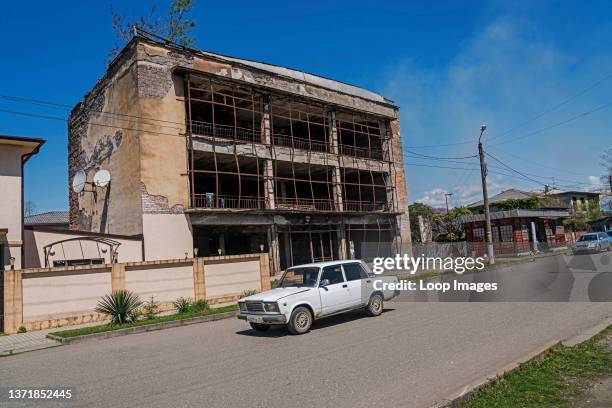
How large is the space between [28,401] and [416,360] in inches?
224

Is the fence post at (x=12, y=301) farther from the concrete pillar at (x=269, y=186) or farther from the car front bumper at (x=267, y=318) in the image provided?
the concrete pillar at (x=269, y=186)

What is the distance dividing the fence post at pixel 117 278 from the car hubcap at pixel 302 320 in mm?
8545

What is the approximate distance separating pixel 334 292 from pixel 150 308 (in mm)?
7807

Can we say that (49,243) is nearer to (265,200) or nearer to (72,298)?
(72,298)

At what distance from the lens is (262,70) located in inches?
1079

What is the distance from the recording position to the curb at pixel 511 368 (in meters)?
4.93

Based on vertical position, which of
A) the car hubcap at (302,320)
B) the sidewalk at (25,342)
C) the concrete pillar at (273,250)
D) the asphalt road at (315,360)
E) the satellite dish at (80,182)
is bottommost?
the sidewalk at (25,342)

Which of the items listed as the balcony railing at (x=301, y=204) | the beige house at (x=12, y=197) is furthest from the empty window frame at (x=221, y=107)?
the beige house at (x=12, y=197)

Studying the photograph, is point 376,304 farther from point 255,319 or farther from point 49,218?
point 49,218

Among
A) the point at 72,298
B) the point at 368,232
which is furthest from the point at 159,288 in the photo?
the point at 368,232

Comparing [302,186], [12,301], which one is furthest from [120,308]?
[302,186]

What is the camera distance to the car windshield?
447 inches

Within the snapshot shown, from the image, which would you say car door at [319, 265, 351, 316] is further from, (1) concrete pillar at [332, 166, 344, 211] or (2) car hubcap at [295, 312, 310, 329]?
(1) concrete pillar at [332, 166, 344, 211]

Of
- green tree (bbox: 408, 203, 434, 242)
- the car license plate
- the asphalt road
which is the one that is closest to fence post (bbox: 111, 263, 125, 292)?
the asphalt road
